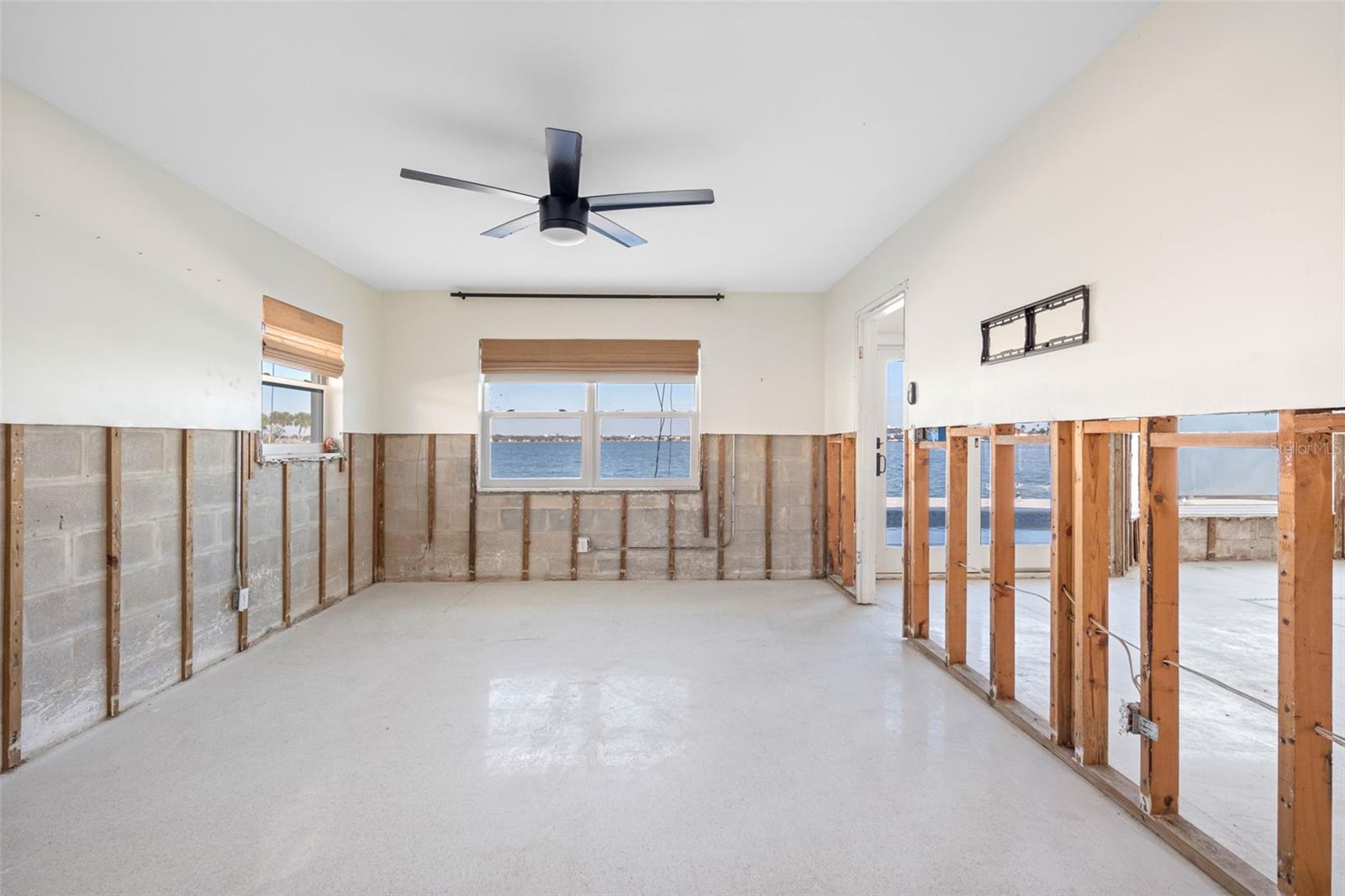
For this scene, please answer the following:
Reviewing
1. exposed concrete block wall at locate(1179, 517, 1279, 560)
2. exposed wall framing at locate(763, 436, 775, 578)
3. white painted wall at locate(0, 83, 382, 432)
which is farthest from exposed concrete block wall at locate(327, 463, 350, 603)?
exposed concrete block wall at locate(1179, 517, 1279, 560)

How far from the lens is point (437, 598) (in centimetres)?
485

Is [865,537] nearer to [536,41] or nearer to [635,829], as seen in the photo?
[635,829]

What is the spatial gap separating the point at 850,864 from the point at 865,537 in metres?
3.12

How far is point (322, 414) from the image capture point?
4785mm

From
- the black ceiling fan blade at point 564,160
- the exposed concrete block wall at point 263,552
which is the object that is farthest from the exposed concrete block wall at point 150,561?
the black ceiling fan blade at point 564,160

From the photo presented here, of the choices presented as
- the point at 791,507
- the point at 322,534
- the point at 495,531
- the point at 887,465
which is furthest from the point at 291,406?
the point at 887,465

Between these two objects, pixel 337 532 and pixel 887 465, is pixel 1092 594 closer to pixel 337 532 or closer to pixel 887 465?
pixel 887 465

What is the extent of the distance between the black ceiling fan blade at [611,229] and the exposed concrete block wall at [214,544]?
2.54 metres

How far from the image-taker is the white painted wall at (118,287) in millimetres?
2342

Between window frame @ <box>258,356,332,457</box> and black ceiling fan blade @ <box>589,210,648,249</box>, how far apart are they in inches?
101

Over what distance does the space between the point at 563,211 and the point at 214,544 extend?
112 inches

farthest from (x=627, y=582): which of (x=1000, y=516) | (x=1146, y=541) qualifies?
(x=1146, y=541)

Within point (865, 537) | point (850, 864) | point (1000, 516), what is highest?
point (1000, 516)

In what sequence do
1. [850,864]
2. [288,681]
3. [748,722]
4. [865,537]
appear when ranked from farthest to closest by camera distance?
[865,537] < [288,681] < [748,722] < [850,864]
